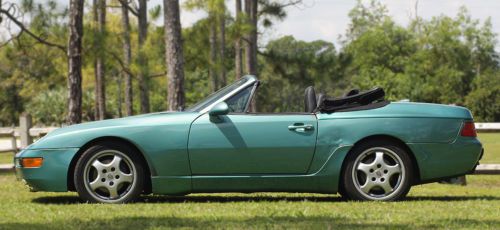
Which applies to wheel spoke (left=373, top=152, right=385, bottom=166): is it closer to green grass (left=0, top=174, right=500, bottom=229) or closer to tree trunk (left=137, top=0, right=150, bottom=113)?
green grass (left=0, top=174, right=500, bottom=229)

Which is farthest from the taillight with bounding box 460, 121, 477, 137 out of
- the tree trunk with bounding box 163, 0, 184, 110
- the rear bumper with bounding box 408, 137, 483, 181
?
the tree trunk with bounding box 163, 0, 184, 110

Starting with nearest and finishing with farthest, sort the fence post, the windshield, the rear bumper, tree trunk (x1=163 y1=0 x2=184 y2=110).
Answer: the rear bumper, the windshield, the fence post, tree trunk (x1=163 y1=0 x2=184 y2=110)

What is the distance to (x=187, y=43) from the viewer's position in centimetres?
2848

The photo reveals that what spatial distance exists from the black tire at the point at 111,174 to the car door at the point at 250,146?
1.82 feet

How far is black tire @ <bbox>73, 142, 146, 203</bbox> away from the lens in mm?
Result: 8578

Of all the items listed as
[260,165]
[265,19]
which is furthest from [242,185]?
[265,19]

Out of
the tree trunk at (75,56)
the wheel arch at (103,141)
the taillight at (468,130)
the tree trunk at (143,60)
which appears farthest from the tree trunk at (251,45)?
the wheel arch at (103,141)

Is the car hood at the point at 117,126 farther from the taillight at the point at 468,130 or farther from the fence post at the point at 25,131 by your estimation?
the fence post at the point at 25,131

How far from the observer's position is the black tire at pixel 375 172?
8664mm

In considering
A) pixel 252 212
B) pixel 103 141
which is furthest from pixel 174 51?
pixel 252 212

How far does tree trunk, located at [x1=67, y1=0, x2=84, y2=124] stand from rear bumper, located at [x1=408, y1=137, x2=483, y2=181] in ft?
39.2

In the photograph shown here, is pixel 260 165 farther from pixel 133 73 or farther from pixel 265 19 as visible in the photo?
pixel 265 19

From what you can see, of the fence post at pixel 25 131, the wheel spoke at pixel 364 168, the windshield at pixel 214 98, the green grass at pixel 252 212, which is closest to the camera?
the green grass at pixel 252 212

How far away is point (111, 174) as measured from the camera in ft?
28.2
